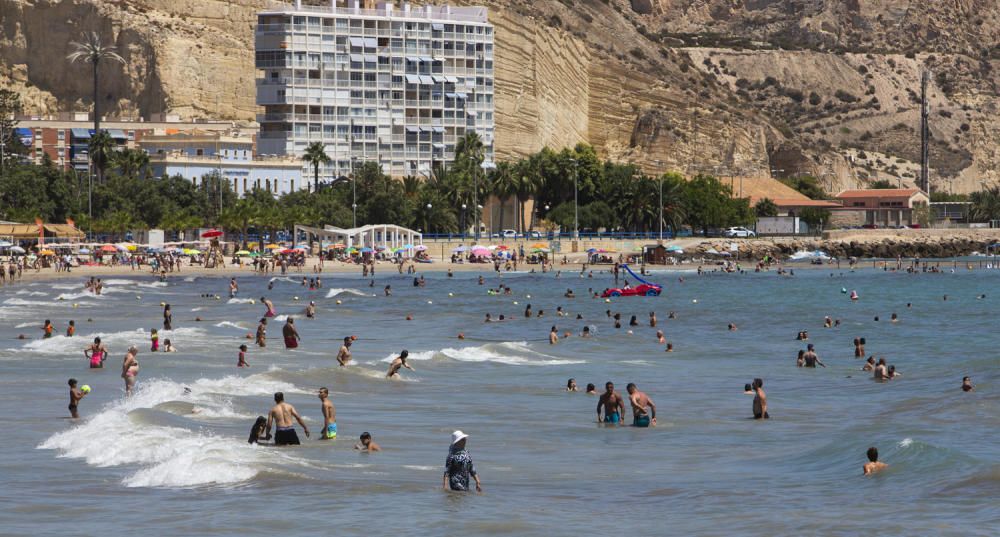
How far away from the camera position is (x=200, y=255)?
9312cm

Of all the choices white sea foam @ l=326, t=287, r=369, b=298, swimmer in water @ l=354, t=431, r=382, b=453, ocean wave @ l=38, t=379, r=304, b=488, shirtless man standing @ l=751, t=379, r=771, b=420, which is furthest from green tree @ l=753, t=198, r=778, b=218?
swimmer in water @ l=354, t=431, r=382, b=453

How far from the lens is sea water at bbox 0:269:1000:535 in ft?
62.7

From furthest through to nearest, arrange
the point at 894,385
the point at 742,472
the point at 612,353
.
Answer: the point at 612,353, the point at 894,385, the point at 742,472

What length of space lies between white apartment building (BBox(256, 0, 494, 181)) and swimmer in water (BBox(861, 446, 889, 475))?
332ft

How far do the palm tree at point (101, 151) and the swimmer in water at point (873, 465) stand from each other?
8904 cm

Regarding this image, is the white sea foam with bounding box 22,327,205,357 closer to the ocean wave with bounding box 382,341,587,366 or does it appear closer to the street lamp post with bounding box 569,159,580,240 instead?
the ocean wave with bounding box 382,341,587,366

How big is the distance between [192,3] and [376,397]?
429 feet

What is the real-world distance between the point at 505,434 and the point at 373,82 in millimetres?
98862

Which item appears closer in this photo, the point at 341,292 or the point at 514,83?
the point at 341,292

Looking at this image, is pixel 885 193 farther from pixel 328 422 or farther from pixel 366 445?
pixel 366 445

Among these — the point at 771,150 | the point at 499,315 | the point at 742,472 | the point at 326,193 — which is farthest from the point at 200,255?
the point at 771,150

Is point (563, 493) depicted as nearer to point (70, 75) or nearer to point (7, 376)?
point (7, 376)

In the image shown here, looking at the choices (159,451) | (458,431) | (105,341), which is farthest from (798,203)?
(458,431)

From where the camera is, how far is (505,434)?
1030 inches
